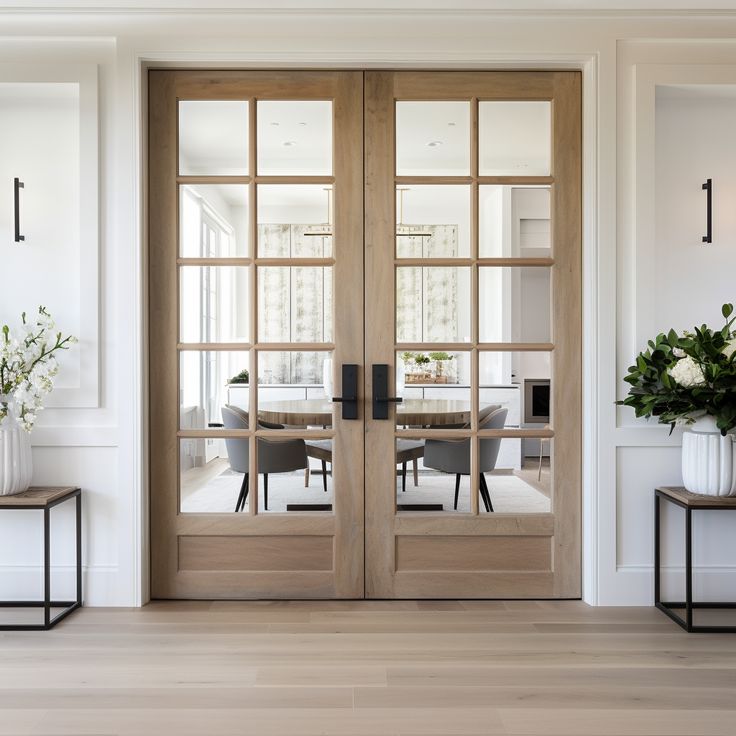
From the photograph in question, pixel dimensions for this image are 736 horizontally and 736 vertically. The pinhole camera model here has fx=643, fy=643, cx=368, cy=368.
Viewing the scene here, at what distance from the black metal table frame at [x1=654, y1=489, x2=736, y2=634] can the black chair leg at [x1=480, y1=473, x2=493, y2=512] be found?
0.72m

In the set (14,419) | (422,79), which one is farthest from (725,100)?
(14,419)

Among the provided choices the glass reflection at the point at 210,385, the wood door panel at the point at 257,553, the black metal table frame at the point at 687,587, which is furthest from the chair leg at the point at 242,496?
the black metal table frame at the point at 687,587

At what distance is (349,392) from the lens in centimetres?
291

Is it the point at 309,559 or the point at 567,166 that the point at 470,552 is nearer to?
the point at 309,559

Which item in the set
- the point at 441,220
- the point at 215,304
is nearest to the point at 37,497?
the point at 215,304

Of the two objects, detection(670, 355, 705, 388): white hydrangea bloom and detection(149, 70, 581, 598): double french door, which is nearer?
detection(670, 355, 705, 388): white hydrangea bloom

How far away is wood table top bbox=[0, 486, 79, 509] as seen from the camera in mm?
2566

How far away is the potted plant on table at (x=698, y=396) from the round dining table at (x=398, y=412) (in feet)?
2.40

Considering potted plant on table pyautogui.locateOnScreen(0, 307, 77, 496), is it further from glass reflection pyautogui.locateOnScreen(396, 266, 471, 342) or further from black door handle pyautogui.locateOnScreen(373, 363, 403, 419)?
glass reflection pyautogui.locateOnScreen(396, 266, 471, 342)

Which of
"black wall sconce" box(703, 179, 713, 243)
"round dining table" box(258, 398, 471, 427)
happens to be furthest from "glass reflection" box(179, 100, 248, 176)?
"black wall sconce" box(703, 179, 713, 243)

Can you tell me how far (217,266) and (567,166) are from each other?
166cm

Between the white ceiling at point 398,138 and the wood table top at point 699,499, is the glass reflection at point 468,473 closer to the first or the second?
the wood table top at point 699,499

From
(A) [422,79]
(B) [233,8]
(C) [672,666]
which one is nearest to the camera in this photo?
(C) [672,666]

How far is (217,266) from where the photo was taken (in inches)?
116
